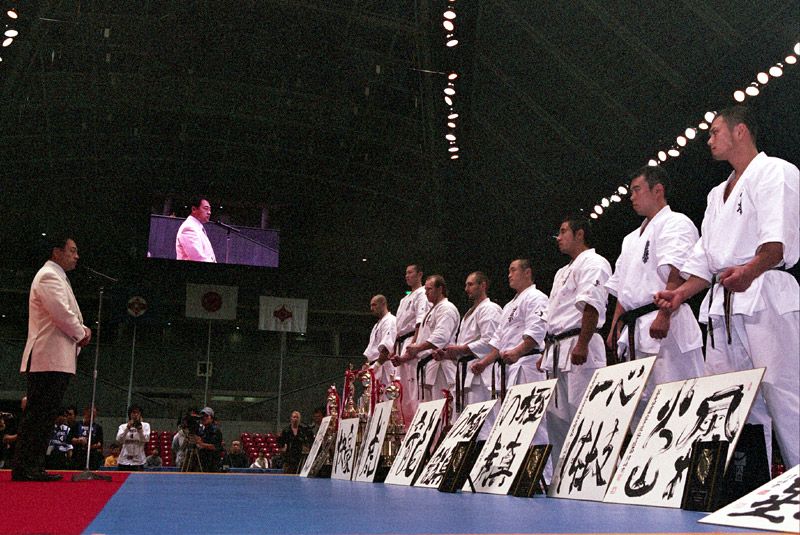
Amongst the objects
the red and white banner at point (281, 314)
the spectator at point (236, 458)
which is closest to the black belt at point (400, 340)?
the spectator at point (236, 458)

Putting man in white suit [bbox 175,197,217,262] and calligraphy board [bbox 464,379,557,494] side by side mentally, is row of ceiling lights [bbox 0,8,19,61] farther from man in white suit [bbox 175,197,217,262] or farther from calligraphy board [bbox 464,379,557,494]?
calligraphy board [bbox 464,379,557,494]

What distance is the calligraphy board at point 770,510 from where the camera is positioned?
1.89 meters

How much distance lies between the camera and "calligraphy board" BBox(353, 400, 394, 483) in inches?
198

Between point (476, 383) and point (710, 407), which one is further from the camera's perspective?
point (476, 383)

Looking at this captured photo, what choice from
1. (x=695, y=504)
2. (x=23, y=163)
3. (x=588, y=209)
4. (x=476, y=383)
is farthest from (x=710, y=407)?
(x=23, y=163)

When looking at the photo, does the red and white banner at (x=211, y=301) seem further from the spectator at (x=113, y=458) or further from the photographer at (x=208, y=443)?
the photographer at (x=208, y=443)

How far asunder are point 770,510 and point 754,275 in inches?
38.6

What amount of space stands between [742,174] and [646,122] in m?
5.89

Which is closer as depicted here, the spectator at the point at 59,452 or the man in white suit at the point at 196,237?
the spectator at the point at 59,452

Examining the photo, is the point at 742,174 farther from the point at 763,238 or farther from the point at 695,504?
the point at 695,504

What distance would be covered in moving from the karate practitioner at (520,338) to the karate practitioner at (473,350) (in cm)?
12

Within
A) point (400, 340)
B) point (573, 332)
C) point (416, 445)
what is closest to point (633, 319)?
point (573, 332)

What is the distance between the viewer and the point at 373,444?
17.0ft

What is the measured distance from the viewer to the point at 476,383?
577 centimetres
